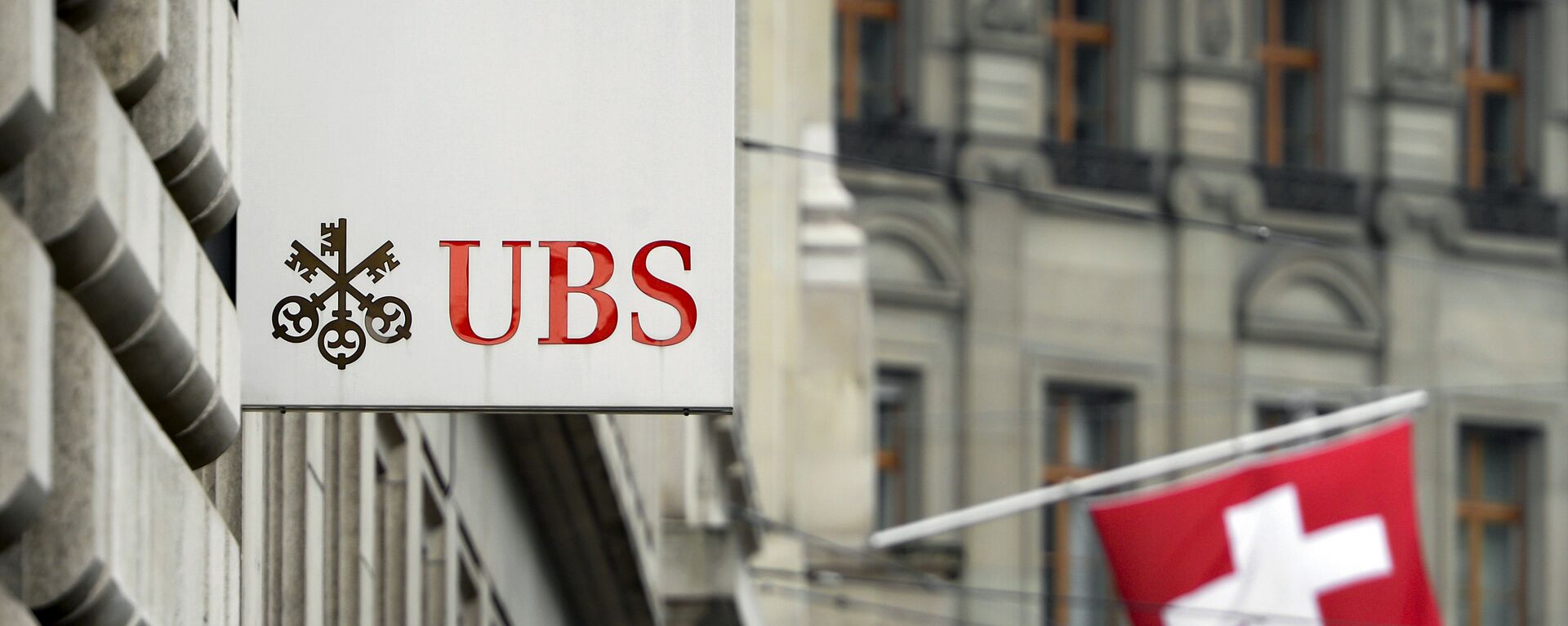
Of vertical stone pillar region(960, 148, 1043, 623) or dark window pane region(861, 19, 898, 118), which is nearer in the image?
vertical stone pillar region(960, 148, 1043, 623)

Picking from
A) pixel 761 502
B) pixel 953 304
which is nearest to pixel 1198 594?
pixel 761 502

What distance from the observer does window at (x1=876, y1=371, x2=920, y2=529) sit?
3869 cm

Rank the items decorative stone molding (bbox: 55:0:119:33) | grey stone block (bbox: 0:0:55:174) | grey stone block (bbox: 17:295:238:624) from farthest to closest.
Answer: decorative stone molding (bbox: 55:0:119:33)
grey stone block (bbox: 17:295:238:624)
grey stone block (bbox: 0:0:55:174)

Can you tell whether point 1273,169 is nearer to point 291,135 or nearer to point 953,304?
point 953,304

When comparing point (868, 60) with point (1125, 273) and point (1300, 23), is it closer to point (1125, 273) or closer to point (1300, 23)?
point (1125, 273)

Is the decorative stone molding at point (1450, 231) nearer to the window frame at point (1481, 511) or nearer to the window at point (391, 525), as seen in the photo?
the window frame at point (1481, 511)

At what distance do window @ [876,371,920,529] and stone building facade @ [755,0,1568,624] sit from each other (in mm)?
34

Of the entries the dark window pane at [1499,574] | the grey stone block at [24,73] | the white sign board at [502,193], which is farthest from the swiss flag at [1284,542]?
the grey stone block at [24,73]

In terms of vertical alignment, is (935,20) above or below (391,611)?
above

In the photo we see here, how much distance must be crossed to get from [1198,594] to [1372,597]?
134cm

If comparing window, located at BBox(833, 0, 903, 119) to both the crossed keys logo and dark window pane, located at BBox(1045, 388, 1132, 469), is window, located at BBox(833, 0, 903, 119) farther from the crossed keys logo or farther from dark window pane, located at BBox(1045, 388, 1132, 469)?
the crossed keys logo

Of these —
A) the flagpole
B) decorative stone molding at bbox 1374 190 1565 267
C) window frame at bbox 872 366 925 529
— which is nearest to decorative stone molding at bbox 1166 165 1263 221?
decorative stone molding at bbox 1374 190 1565 267

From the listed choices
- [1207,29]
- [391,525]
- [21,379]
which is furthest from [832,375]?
[21,379]

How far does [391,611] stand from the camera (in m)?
11.1
